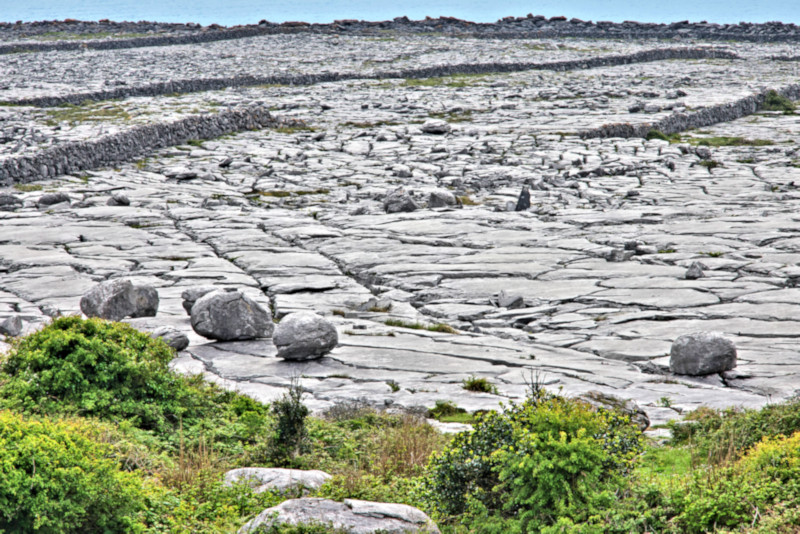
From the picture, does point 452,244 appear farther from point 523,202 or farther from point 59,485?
point 59,485

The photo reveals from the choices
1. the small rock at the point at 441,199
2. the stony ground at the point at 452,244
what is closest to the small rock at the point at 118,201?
the stony ground at the point at 452,244

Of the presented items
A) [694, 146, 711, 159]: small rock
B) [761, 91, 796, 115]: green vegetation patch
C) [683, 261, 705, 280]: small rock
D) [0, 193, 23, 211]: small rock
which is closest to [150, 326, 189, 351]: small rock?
[683, 261, 705, 280]: small rock

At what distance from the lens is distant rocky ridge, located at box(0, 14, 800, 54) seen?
6100 centimetres

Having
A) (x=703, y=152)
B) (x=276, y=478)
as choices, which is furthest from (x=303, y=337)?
(x=703, y=152)

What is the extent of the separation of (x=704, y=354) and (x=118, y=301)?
5.71 m

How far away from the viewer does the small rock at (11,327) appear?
26.8 ft

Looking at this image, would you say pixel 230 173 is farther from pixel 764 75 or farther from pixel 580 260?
pixel 764 75

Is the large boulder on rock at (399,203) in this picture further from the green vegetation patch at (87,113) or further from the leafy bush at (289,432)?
the green vegetation patch at (87,113)

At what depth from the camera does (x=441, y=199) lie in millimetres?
15062

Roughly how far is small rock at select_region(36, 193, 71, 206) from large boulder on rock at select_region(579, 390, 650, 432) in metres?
11.7

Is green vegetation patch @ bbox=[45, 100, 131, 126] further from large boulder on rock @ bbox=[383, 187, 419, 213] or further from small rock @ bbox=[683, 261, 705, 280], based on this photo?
small rock @ bbox=[683, 261, 705, 280]

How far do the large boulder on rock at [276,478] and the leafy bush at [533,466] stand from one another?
2.73 feet

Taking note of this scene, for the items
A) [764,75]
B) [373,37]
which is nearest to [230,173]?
[764,75]

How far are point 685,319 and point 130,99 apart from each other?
81.9 feet
